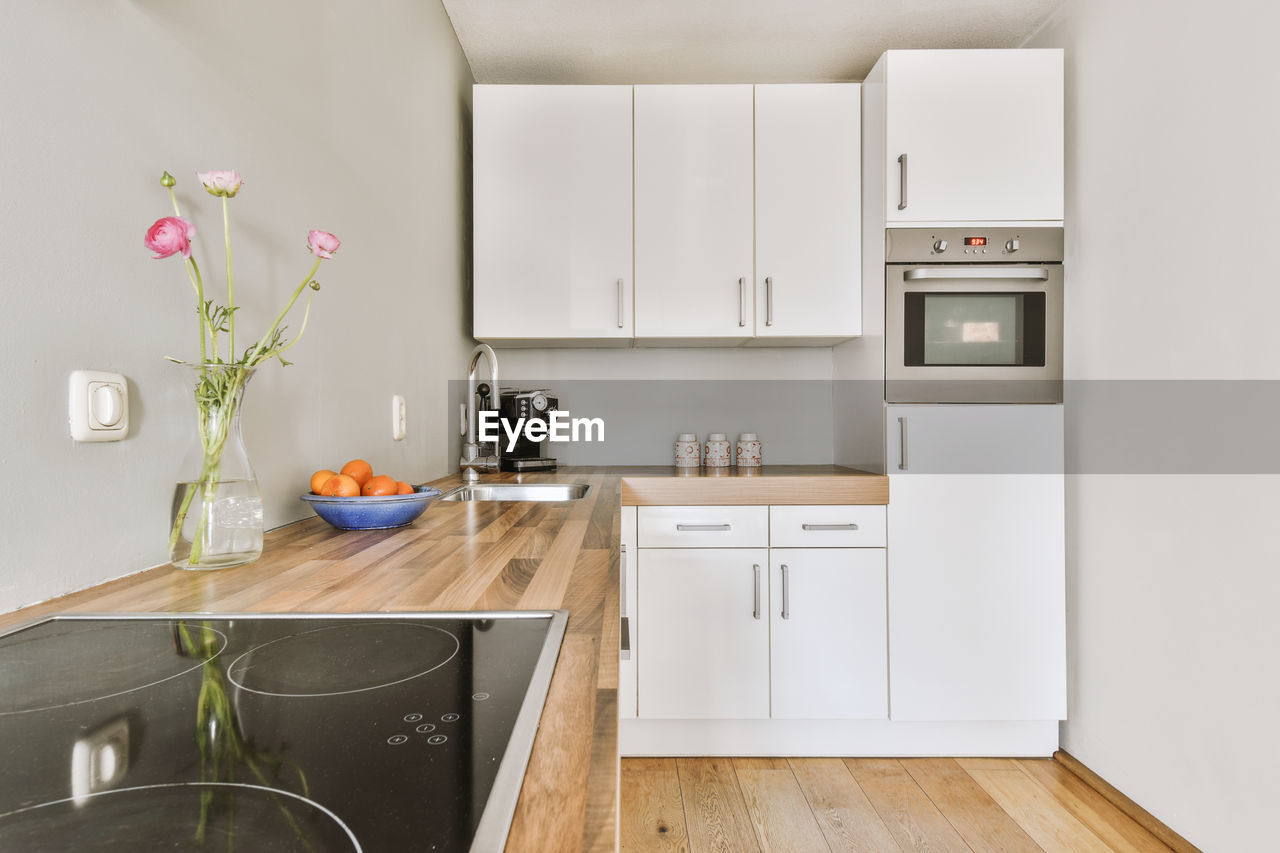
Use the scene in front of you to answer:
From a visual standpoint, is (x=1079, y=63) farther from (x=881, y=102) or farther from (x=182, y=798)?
(x=182, y=798)

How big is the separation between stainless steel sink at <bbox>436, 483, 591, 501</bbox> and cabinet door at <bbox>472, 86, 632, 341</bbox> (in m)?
0.58

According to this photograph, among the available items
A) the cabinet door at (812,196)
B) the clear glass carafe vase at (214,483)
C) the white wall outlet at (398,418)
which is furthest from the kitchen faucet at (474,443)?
the clear glass carafe vase at (214,483)

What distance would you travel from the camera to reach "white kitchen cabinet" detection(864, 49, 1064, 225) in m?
2.17

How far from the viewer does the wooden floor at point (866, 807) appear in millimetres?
1721

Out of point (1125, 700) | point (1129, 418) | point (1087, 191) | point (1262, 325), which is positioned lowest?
point (1125, 700)

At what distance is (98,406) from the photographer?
815 mm

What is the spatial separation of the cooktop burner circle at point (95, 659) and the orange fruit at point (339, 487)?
1.80ft

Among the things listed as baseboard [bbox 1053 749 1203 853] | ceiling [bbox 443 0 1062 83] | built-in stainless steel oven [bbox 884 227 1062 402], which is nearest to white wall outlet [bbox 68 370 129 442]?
ceiling [bbox 443 0 1062 83]

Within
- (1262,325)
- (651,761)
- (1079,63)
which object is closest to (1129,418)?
(1262,325)

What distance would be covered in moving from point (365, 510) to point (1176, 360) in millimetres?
1998

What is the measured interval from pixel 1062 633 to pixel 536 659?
214 centimetres

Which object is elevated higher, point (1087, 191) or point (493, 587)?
point (1087, 191)

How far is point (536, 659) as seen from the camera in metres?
0.60

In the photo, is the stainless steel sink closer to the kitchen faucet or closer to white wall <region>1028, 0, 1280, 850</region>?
the kitchen faucet
